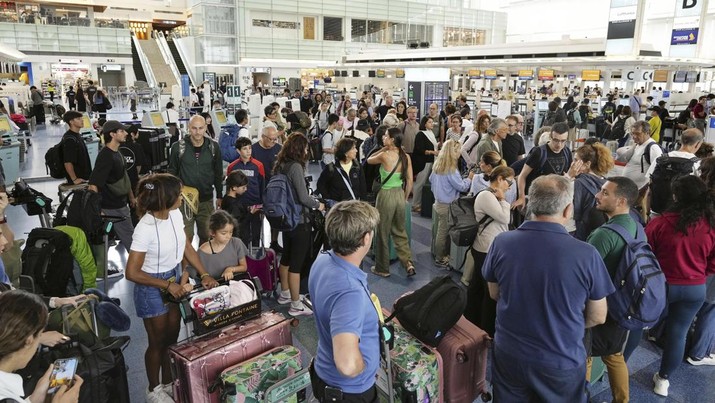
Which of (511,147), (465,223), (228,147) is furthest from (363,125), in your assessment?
(465,223)

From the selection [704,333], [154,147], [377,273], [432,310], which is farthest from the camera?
[154,147]

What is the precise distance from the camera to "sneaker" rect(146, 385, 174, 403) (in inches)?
116

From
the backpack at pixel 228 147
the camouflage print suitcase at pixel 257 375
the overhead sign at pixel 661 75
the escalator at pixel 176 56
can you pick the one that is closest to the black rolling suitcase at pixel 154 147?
the backpack at pixel 228 147

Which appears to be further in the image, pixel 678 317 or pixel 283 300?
pixel 283 300

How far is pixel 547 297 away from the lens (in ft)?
7.01

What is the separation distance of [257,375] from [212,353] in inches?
10.9

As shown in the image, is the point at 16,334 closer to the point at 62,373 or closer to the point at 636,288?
the point at 62,373

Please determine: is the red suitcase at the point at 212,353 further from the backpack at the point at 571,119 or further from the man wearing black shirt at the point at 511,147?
the backpack at the point at 571,119

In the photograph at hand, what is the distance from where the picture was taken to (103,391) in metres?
2.47

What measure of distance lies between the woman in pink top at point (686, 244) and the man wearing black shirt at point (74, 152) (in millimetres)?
5478

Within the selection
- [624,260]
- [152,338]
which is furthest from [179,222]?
[624,260]

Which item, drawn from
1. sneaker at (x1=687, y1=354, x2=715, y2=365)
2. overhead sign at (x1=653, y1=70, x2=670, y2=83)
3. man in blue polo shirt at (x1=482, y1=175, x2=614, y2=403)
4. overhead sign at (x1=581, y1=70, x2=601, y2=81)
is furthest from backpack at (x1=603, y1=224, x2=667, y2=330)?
overhead sign at (x1=653, y1=70, x2=670, y2=83)

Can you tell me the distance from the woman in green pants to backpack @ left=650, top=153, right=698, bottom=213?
2392mm

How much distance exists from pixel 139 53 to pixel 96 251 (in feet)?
123
